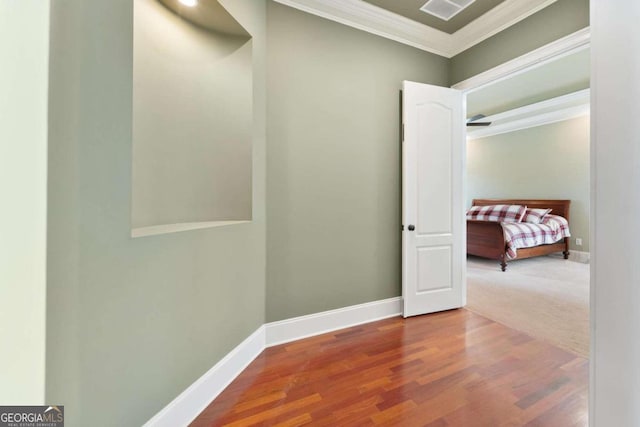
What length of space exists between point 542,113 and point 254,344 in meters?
7.02

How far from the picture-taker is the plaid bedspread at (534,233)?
4.53 m

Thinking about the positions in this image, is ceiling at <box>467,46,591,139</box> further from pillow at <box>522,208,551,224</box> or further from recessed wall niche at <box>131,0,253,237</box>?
recessed wall niche at <box>131,0,253,237</box>

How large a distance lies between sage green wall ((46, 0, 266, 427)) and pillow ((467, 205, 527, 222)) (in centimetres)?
620

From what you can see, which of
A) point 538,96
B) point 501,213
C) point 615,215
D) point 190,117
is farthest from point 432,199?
point 501,213

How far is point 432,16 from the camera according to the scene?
243 cm

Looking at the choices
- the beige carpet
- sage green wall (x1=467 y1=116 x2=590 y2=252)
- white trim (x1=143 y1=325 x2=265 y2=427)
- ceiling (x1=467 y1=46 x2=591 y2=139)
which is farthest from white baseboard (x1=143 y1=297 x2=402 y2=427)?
sage green wall (x1=467 y1=116 x2=590 y2=252)

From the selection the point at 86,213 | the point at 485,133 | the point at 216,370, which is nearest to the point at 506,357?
the point at 216,370

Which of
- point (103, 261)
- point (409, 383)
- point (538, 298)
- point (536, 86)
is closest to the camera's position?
point (103, 261)

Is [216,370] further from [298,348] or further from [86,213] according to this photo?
[86,213]

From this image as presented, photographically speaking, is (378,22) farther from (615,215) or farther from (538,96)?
(538,96)

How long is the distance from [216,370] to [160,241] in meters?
0.88

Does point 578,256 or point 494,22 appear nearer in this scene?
point 494,22

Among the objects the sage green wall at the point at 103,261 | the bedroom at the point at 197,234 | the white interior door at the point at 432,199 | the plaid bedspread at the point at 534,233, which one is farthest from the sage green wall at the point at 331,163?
the plaid bedspread at the point at 534,233

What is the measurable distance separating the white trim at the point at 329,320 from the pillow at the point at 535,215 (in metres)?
4.63
